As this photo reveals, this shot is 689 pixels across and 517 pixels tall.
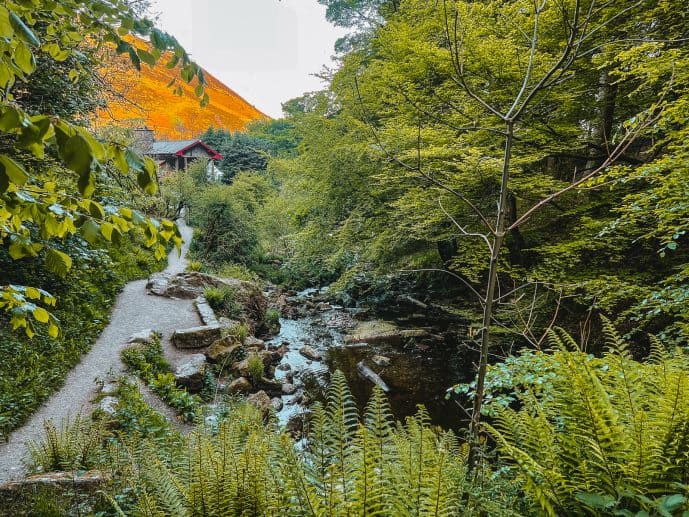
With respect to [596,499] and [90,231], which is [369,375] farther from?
[90,231]

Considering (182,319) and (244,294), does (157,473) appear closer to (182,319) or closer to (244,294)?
(182,319)

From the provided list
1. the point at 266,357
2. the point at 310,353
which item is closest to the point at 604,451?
the point at 266,357

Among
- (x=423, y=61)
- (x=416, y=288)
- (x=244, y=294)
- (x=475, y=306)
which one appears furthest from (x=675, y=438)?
(x=416, y=288)

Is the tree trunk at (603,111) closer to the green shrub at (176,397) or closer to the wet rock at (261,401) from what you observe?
the wet rock at (261,401)

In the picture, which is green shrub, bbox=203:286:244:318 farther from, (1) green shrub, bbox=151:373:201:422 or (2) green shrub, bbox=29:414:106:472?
(2) green shrub, bbox=29:414:106:472

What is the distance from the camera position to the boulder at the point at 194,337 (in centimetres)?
A: 862

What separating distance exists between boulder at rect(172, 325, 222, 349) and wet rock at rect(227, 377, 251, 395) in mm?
1784

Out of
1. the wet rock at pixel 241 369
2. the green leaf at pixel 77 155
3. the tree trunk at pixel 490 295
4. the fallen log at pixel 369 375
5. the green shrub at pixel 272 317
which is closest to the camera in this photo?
the green leaf at pixel 77 155

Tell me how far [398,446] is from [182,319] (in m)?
9.87

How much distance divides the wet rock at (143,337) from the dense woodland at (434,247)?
15.9 inches

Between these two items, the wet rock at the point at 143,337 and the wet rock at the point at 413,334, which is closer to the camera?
the wet rock at the point at 143,337

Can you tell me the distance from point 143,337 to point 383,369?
19.8 feet

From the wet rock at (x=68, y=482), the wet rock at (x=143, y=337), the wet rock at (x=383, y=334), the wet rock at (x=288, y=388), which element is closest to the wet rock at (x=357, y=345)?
the wet rock at (x=383, y=334)

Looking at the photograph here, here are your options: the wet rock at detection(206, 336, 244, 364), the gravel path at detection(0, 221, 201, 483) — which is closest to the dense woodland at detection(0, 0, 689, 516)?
the gravel path at detection(0, 221, 201, 483)
